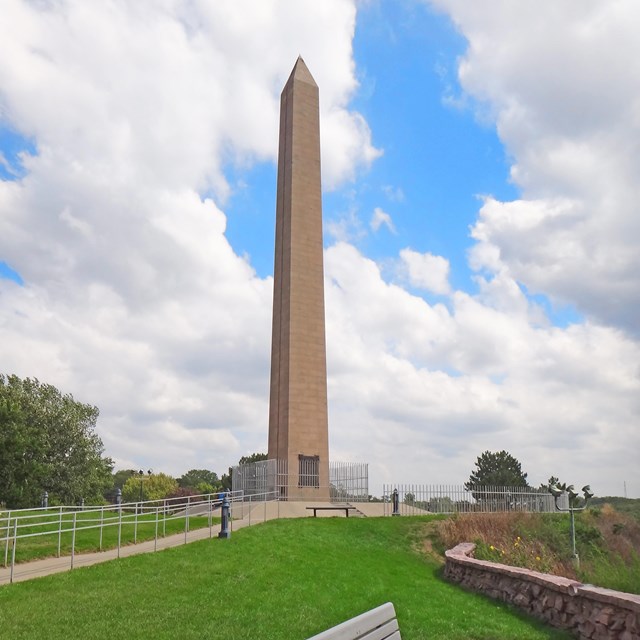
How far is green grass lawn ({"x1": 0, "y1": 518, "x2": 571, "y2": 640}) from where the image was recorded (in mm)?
9297

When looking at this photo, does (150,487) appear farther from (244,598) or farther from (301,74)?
(244,598)

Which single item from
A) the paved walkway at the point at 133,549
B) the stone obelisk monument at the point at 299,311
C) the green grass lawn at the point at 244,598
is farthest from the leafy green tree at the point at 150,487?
the green grass lawn at the point at 244,598

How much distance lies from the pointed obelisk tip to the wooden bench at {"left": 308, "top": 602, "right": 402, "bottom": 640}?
108 feet

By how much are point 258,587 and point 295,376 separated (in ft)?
62.7

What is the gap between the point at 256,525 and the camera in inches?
791

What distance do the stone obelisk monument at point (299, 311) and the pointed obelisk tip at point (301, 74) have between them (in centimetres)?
7

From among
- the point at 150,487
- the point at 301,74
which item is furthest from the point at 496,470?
the point at 301,74

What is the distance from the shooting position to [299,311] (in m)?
31.3

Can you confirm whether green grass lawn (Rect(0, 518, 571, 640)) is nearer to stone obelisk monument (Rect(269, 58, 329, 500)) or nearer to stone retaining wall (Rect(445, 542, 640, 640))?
stone retaining wall (Rect(445, 542, 640, 640))

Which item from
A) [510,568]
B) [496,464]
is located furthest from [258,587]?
[496,464]

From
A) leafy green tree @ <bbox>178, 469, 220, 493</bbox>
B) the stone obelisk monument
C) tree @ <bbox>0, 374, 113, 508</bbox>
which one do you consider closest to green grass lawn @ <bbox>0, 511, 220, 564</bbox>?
the stone obelisk monument

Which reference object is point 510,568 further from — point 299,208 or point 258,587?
point 299,208

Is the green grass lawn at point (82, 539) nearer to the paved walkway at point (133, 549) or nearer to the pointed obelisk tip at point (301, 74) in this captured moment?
the paved walkway at point (133, 549)

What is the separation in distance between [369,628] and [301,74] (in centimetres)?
3384
